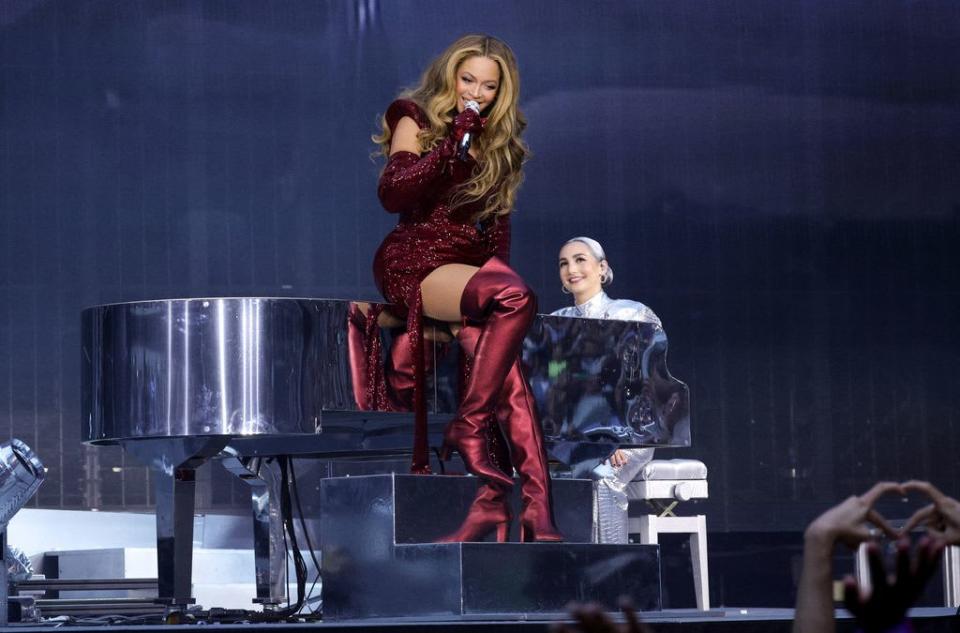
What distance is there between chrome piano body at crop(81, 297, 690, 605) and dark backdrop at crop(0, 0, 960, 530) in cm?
365

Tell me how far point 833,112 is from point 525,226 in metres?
1.81

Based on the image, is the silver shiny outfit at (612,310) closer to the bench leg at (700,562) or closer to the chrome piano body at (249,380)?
the bench leg at (700,562)

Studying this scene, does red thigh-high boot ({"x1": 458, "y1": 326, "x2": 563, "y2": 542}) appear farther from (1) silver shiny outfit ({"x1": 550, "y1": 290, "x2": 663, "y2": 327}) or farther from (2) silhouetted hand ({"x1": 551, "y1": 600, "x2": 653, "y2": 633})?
(2) silhouetted hand ({"x1": 551, "y1": 600, "x2": 653, "y2": 633})

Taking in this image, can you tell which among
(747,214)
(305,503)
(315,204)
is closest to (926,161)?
(747,214)

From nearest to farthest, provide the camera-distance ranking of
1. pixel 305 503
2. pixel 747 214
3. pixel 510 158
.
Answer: pixel 510 158
pixel 305 503
pixel 747 214

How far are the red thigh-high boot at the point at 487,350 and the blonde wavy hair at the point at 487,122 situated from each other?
18cm

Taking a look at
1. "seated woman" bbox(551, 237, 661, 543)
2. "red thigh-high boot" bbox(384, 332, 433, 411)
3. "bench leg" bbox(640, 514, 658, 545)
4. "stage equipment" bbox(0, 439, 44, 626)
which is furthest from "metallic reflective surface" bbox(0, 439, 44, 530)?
"bench leg" bbox(640, 514, 658, 545)

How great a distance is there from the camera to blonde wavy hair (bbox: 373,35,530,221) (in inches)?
128

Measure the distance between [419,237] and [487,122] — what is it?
0.97ft

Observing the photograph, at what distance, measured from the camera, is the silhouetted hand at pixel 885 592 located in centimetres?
89

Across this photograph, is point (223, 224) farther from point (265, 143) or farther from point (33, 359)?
point (33, 359)

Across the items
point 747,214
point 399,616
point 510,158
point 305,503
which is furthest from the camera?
point 747,214

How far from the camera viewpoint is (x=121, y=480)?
6.94 metres

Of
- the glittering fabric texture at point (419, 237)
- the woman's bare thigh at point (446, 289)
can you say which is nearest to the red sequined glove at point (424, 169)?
the glittering fabric texture at point (419, 237)
